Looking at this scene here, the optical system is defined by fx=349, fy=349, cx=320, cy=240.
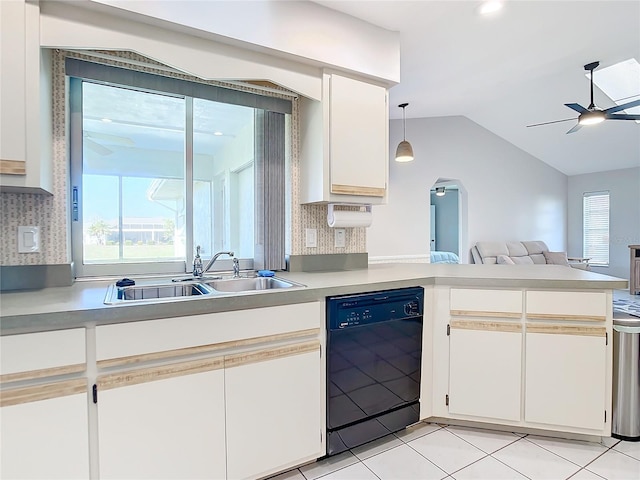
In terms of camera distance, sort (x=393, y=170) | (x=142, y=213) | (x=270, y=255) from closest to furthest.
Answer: (x=142, y=213) < (x=270, y=255) < (x=393, y=170)

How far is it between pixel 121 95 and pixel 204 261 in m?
1.06

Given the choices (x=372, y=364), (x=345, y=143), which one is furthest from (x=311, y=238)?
(x=372, y=364)

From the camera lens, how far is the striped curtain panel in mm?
2305

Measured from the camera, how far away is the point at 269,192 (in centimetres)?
234

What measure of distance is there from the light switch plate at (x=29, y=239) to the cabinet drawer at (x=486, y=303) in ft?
6.99

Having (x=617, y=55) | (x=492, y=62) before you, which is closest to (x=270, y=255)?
(x=492, y=62)

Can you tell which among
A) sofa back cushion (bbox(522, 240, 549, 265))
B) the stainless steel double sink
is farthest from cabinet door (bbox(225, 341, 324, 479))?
sofa back cushion (bbox(522, 240, 549, 265))

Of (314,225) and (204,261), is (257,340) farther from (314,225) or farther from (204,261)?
(314,225)

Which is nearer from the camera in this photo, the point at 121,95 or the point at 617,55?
the point at 121,95

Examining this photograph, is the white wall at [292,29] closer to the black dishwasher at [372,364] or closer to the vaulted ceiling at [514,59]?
the vaulted ceiling at [514,59]

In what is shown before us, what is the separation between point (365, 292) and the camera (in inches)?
69.9

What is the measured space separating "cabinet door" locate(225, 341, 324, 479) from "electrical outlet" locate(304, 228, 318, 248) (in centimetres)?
87

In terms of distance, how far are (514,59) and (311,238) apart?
2.75 meters

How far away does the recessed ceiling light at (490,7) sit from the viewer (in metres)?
2.20
